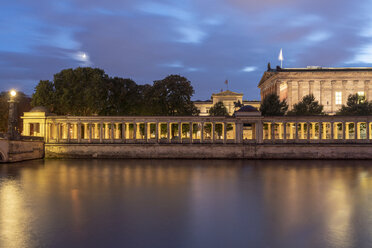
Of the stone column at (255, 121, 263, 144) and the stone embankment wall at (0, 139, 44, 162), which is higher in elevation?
the stone column at (255, 121, 263, 144)

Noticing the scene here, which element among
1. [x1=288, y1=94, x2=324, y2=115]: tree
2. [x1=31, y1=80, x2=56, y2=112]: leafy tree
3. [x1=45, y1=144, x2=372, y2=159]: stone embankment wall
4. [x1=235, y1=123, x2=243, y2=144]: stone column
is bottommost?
[x1=45, y1=144, x2=372, y2=159]: stone embankment wall

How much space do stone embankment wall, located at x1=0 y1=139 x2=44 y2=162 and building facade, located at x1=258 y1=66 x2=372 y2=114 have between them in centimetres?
7453

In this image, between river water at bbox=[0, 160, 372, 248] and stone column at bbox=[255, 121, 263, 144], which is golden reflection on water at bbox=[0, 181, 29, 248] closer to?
river water at bbox=[0, 160, 372, 248]

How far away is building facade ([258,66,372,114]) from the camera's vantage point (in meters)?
103

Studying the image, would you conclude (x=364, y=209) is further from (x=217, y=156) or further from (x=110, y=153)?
(x=110, y=153)

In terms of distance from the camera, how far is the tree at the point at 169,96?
71812 mm

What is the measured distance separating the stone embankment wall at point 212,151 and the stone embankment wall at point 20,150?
8.13ft

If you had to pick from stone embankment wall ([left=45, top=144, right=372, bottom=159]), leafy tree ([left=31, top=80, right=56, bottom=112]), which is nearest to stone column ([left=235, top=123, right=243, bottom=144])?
stone embankment wall ([left=45, top=144, right=372, bottom=159])

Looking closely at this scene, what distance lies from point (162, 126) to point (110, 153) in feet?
53.4

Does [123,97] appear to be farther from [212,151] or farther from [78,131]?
[212,151]

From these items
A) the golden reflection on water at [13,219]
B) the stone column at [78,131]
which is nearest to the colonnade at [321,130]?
the stone column at [78,131]

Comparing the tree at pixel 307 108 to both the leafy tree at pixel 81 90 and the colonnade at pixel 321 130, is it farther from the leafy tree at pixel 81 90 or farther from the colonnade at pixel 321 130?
the leafy tree at pixel 81 90

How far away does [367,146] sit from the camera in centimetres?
6009

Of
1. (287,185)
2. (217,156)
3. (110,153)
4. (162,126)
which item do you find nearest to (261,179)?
(287,185)
